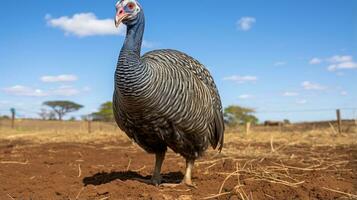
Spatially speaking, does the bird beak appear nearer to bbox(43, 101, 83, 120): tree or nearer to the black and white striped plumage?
the black and white striped plumage

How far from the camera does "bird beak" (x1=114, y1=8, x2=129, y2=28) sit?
17.5 feet

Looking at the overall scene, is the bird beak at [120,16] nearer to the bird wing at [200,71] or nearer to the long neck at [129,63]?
the long neck at [129,63]

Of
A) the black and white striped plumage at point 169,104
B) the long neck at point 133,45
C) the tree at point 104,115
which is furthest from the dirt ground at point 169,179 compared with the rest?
the tree at point 104,115

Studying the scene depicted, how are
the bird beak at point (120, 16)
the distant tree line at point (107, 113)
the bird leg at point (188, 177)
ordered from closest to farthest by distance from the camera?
the bird beak at point (120, 16) < the bird leg at point (188, 177) < the distant tree line at point (107, 113)

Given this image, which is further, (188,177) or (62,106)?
(62,106)

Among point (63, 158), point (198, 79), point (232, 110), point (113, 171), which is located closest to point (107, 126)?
point (232, 110)

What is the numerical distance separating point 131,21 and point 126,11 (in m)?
0.14

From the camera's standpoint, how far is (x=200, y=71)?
21.1ft

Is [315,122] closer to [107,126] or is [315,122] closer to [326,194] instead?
[107,126]

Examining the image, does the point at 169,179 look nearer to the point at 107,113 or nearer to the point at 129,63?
the point at 129,63

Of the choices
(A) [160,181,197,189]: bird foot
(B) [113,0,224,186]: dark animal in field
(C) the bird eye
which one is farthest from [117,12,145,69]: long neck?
(A) [160,181,197,189]: bird foot

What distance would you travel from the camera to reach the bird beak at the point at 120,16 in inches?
210

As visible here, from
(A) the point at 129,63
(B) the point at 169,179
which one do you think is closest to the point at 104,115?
(B) the point at 169,179

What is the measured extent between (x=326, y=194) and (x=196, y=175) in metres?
2.44
